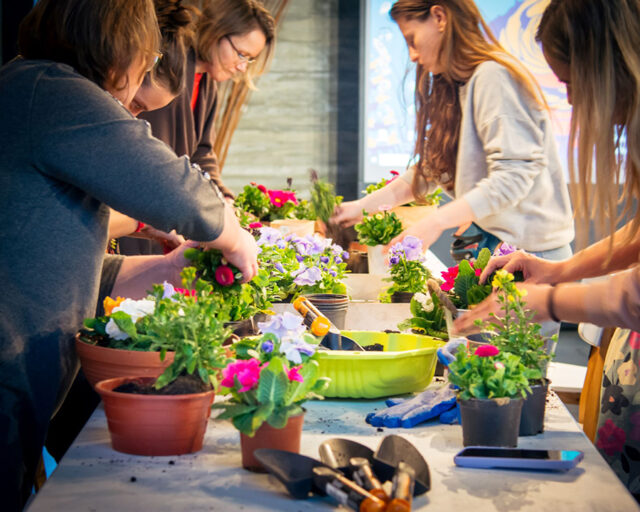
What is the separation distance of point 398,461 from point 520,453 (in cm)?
19

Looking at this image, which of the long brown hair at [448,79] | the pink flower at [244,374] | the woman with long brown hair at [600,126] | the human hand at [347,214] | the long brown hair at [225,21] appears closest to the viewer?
the pink flower at [244,374]

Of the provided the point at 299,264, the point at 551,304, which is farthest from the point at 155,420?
the point at 299,264

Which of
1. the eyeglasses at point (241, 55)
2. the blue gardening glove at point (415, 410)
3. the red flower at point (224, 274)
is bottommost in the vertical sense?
the blue gardening glove at point (415, 410)

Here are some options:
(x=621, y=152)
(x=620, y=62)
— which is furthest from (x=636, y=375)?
(x=620, y=62)

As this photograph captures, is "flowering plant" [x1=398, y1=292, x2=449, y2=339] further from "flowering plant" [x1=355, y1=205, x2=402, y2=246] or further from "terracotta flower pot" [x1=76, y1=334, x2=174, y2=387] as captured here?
"flowering plant" [x1=355, y1=205, x2=402, y2=246]

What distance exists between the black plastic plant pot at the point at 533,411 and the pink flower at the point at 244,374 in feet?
1.51

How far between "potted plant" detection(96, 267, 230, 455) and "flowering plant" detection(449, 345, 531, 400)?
1.22 ft

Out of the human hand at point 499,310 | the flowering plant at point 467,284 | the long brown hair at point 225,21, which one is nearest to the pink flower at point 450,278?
the flowering plant at point 467,284

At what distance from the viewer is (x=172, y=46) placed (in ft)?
6.98

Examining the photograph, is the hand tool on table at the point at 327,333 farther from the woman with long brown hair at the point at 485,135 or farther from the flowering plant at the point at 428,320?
the woman with long brown hair at the point at 485,135

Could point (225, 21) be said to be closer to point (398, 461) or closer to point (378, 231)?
point (378, 231)

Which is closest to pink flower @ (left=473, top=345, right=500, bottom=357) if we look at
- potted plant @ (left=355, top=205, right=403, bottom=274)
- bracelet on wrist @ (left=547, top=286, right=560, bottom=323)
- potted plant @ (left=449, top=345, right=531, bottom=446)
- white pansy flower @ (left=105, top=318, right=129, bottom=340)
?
potted plant @ (left=449, top=345, right=531, bottom=446)

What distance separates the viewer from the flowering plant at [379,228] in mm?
2874

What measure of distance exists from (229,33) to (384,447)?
2415mm
